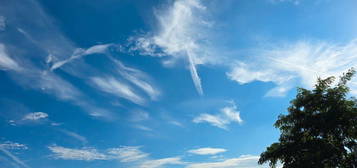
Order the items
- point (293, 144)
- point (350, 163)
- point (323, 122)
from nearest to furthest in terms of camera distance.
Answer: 1. point (350, 163)
2. point (323, 122)
3. point (293, 144)

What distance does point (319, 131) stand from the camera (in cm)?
1997

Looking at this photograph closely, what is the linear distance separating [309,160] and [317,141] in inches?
74.6

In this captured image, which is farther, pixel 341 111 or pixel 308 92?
pixel 308 92

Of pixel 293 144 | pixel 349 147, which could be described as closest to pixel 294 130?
pixel 293 144

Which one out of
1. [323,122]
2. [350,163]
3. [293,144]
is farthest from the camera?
[293,144]

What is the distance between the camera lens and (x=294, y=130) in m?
21.5

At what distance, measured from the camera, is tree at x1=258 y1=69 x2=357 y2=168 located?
1853 cm

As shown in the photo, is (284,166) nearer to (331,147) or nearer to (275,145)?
(275,145)

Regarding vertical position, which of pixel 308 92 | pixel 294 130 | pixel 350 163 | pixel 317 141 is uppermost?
pixel 308 92

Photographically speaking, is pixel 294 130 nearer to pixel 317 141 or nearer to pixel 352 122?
pixel 317 141

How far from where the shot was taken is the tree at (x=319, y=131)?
60.8ft

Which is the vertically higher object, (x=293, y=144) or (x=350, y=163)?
(x=293, y=144)

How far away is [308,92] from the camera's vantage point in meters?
21.8

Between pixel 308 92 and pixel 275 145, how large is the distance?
16.6 feet
